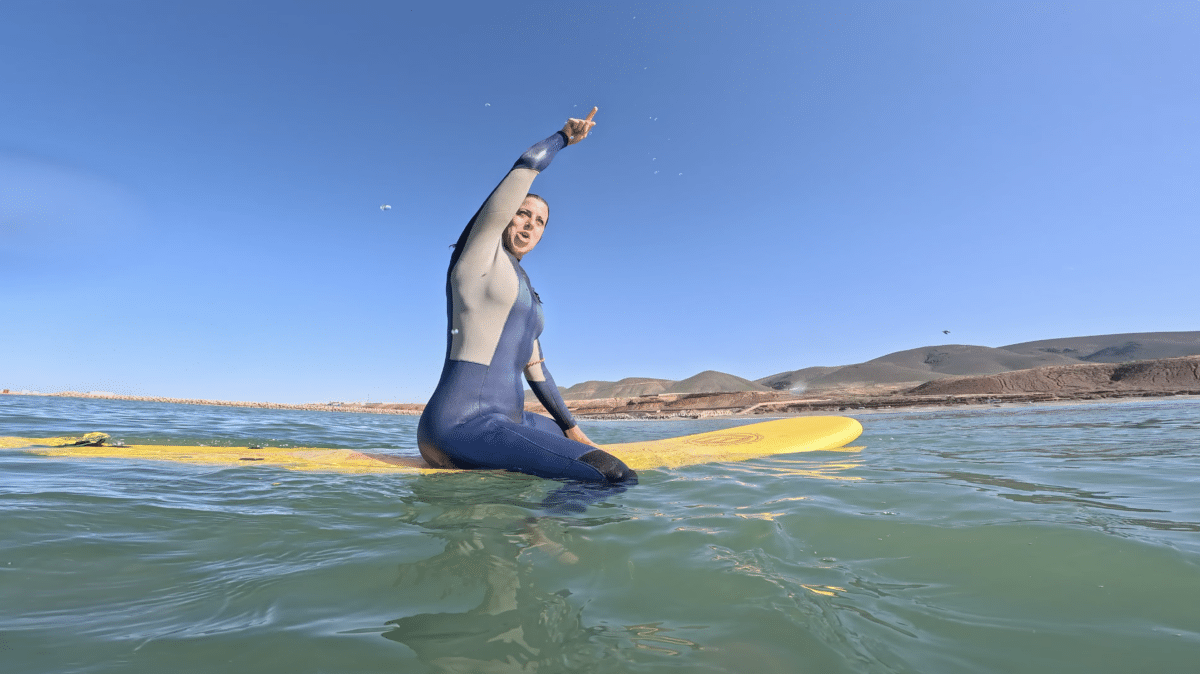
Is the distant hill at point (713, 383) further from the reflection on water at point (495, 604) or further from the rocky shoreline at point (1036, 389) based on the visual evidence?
the reflection on water at point (495, 604)

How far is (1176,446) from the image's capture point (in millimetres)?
4461

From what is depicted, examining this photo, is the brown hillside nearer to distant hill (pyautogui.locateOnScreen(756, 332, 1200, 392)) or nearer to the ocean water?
distant hill (pyautogui.locateOnScreen(756, 332, 1200, 392))

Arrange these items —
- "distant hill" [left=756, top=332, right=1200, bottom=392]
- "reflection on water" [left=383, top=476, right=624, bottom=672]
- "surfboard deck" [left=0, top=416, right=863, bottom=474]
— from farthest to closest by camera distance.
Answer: "distant hill" [left=756, top=332, right=1200, bottom=392] → "surfboard deck" [left=0, top=416, right=863, bottom=474] → "reflection on water" [left=383, top=476, right=624, bottom=672]

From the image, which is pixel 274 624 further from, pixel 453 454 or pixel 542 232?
pixel 542 232

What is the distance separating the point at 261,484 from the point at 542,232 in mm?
2230

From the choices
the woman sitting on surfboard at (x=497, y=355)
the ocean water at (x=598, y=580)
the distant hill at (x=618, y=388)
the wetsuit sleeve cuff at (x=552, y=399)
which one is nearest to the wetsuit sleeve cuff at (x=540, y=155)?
the woman sitting on surfboard at (x=497, y=355)

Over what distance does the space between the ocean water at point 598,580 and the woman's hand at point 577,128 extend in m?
2.19

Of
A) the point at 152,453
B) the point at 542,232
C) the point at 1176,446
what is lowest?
the point at 1176,446

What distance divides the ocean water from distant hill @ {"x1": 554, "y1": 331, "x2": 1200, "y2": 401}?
42.5m

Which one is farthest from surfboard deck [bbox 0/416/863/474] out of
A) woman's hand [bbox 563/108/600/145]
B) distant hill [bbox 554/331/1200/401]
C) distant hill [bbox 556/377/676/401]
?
distant hill [bbox 556/377/676/401]

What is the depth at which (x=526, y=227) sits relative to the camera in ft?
10.8

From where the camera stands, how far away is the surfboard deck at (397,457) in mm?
3449

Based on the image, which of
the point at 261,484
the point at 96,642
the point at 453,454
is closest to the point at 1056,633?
the point at 96,642

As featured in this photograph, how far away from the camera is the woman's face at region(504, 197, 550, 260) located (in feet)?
10.8
